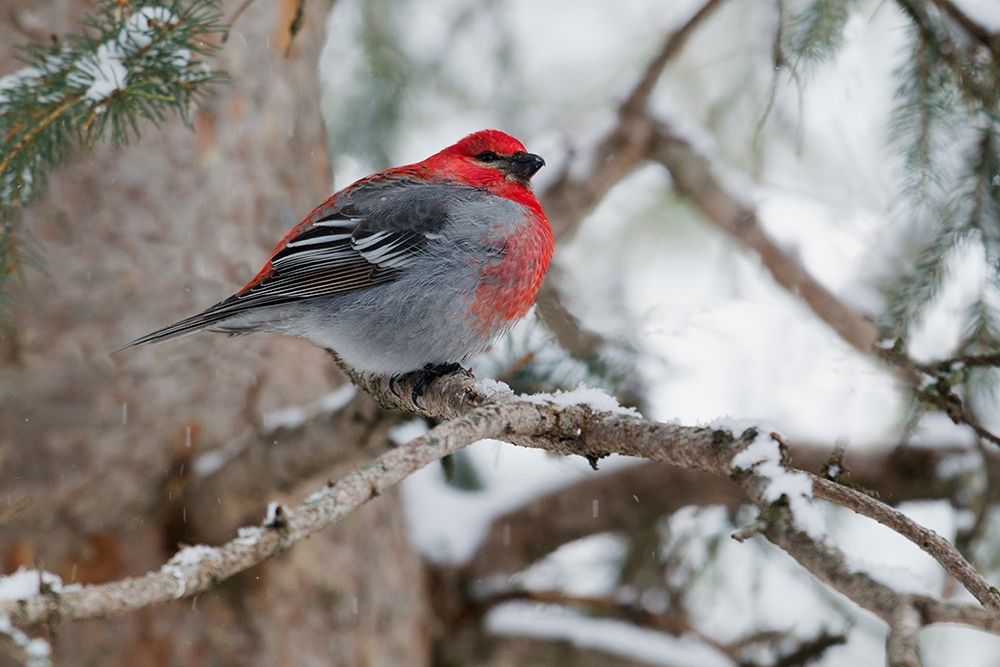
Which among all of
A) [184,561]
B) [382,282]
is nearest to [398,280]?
[382,282]

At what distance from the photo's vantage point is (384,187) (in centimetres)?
321

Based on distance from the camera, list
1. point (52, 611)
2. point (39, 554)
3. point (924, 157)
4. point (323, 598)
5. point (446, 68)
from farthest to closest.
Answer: point (446, 68)
point (323, 598)
point (39, 554)
point (924, 157)
point (52, 611)

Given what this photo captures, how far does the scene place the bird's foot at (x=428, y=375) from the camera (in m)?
2.75

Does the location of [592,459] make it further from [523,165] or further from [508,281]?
[523,165]

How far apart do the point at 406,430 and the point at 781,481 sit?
1.86 m

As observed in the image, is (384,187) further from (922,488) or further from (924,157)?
(922,488)

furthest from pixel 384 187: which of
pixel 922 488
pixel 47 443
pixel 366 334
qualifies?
pixel 922 488

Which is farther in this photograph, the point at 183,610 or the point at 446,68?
the point at 446,68

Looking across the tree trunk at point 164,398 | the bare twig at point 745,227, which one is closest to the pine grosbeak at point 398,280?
the tree trunk at point 164,398

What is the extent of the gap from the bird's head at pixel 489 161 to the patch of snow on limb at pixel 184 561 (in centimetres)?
216

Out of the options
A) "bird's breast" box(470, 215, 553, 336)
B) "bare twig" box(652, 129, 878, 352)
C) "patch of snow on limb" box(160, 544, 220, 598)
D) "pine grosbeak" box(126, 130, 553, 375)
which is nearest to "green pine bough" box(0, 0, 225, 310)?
"pine grosbeak" box(126, 130, 553, 375)

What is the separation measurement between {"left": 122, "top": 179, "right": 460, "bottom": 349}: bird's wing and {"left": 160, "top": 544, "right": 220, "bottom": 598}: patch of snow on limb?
1.49 metres

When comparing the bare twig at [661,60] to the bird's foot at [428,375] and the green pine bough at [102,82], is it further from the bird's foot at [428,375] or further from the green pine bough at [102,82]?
the green pine bough at [102,82]

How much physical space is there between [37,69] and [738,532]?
6.96ft
